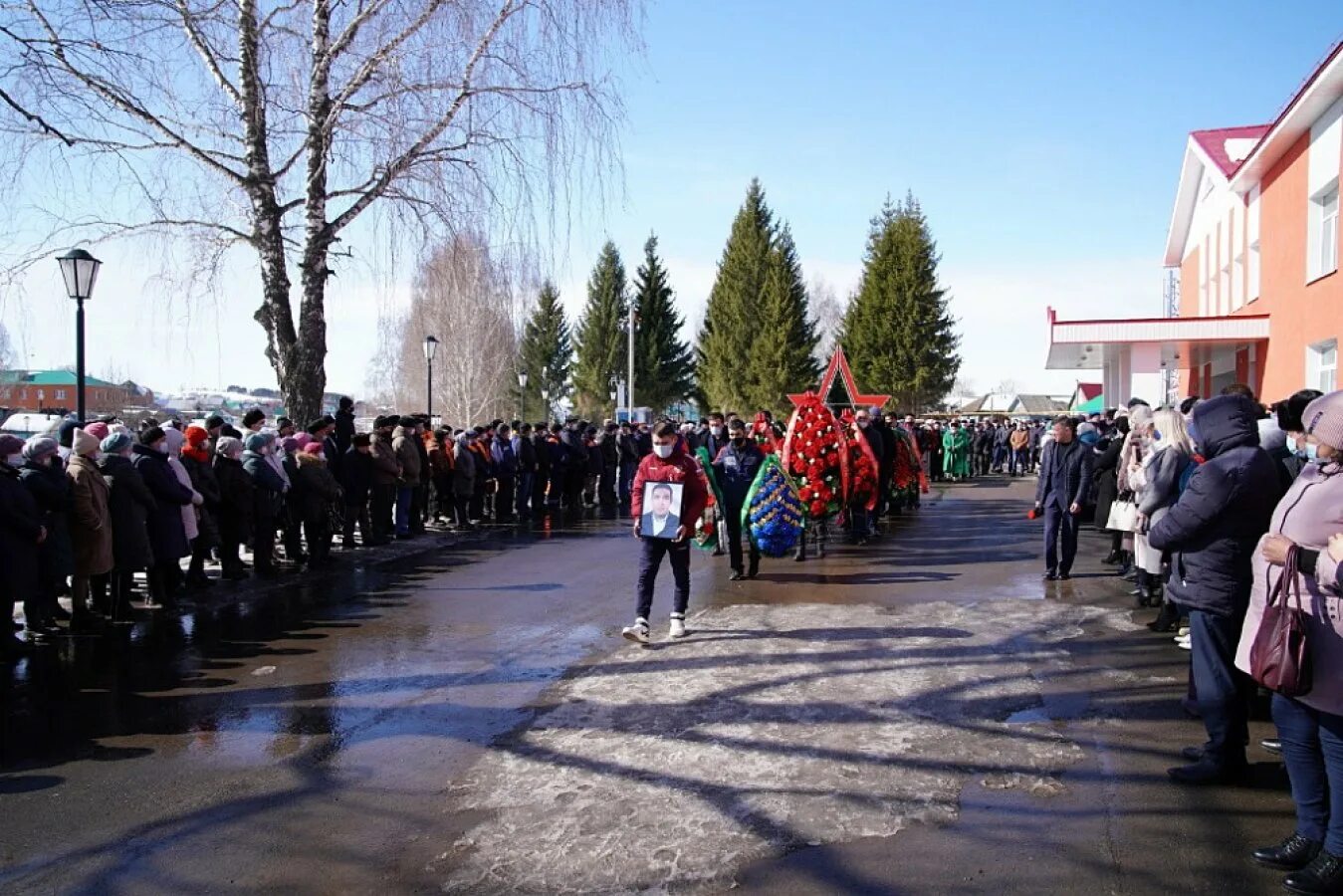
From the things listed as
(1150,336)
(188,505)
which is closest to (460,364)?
(1150,336)

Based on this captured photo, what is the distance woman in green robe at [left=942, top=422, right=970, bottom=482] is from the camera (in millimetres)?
31391

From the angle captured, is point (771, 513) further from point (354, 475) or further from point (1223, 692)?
point (1223, 692)

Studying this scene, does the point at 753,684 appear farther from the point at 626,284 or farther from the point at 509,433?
the point at 626,284

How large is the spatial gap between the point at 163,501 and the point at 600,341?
51545 millimetres

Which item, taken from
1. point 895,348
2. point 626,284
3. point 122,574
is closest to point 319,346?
point 122,574

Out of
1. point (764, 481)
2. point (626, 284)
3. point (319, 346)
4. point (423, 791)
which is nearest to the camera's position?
point (423, 791)

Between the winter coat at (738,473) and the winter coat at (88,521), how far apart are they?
20.0 feet

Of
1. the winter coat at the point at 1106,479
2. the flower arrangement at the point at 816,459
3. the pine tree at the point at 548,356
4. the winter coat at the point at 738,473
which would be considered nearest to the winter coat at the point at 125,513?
the winter coat at the point at 738,473

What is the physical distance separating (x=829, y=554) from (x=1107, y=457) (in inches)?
142

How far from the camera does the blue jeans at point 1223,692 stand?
15.7 ft

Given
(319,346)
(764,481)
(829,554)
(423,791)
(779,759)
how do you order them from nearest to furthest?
(423,791) → (779,759) → (764,481) → (829,554) → (319,346)

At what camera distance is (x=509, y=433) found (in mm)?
18438

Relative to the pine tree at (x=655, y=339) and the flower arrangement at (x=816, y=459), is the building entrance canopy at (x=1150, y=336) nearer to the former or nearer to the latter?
the flower arrangement at (x=816, y=459)

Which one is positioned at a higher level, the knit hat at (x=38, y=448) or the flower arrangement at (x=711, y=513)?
the knit hat at (x=38, y=448)
